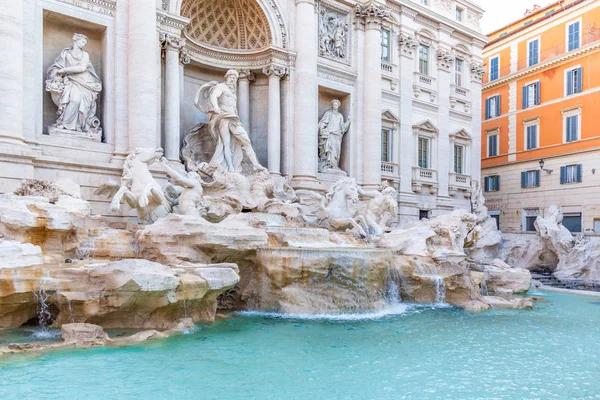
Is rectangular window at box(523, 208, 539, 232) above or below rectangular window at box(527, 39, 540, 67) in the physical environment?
below

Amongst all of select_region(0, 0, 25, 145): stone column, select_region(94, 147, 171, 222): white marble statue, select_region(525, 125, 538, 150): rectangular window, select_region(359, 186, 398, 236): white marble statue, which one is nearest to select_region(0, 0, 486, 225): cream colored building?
select_region(0, 0, 25, 145): stone column

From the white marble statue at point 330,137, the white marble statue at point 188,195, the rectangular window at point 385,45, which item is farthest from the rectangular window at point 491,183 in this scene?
the white marble statue at point 188,195

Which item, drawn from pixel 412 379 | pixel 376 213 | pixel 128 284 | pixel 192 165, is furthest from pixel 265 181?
pixel 412 379

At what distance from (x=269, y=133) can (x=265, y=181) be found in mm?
2586

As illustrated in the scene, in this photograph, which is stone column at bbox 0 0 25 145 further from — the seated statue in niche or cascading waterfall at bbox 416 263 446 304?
cascading waterfall at bbox 416 263 446 304

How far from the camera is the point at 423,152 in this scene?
821 inches

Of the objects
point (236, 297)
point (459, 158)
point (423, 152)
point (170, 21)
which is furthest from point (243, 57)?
point (459, 158)

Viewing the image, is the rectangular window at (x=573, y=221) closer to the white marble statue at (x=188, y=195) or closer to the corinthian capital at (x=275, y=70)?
the corinthian capital at (x=275, y=70)

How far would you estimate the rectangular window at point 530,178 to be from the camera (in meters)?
24.7

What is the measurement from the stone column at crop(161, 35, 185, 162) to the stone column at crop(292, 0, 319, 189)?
4116 mm

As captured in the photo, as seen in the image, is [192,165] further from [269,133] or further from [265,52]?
[265,52]

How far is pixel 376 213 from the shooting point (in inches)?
512

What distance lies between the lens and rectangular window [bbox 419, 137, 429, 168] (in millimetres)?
20719

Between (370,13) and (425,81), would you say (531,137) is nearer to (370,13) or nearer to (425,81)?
(425,81)
